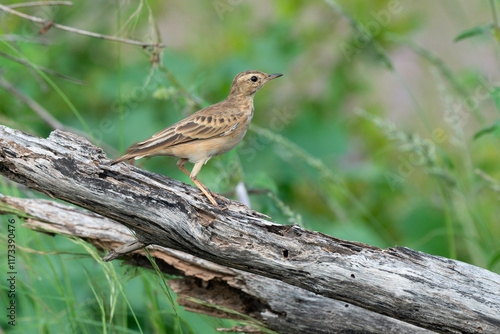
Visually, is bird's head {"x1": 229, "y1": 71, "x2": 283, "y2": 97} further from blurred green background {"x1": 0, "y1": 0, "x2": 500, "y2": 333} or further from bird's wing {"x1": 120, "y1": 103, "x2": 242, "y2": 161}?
blurred green background {"x1": 0, "y1": 0, "x2": 500, "y2": 333}

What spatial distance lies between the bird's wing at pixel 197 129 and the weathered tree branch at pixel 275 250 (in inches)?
19.9

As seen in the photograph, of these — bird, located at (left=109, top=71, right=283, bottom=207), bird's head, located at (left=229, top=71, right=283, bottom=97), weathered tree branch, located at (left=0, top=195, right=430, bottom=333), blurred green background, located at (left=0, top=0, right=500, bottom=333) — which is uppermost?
blurred green background, located at (left=0, top=0, right=500, bottom=333)

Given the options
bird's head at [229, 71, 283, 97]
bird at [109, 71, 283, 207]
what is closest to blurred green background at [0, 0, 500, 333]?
bird's head at [229, 71, 283, 97]

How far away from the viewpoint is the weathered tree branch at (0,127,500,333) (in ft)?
8.67

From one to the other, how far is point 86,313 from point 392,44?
5.34m

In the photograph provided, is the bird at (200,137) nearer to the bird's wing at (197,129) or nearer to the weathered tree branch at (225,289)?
the bird's wing at (197,129)

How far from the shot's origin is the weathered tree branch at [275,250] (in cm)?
264

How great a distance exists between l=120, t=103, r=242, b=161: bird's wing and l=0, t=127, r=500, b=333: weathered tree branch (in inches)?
19.9

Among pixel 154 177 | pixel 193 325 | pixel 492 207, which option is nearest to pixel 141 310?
pixel 193 325

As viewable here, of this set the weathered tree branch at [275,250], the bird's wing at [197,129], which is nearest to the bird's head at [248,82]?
the bird's wing at [197,129]

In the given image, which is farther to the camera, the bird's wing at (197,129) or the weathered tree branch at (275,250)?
the bird's wing at (197,129)

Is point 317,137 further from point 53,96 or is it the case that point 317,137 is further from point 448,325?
point 448,325

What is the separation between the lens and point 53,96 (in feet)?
22.5

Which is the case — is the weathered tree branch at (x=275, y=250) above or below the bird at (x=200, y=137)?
below
